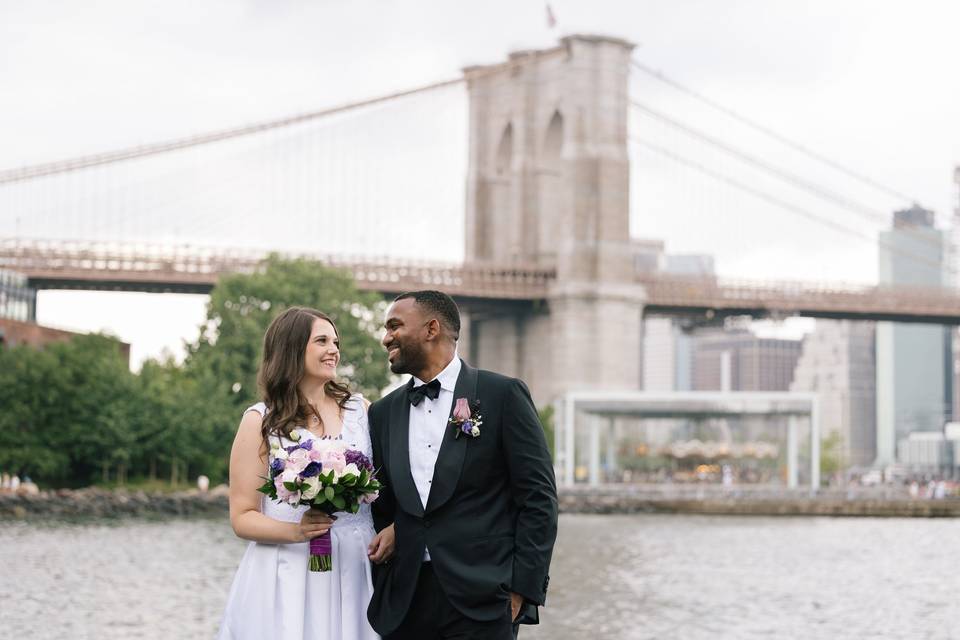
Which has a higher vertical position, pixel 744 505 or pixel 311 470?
pixel 311 470

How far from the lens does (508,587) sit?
5.91 metres

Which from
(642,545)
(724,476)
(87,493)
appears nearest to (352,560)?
(642,545)

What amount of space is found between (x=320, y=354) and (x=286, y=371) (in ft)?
0.44

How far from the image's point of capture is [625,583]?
23.8 metres

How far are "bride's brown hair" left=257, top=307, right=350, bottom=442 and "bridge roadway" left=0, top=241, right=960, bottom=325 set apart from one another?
5356 cm

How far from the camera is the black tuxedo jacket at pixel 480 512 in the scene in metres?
5.88

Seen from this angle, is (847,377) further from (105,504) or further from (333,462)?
(333,462)

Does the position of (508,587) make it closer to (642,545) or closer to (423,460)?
(423,460)

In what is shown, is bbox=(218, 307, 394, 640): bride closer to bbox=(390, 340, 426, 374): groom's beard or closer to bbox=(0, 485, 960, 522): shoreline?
bbox=(390, 340, 426, 374): groom's beard

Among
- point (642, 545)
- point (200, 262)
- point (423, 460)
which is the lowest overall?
point (642, 545)

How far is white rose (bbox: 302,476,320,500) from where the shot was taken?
5.76 meters

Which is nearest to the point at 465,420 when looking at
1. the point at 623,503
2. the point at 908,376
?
the point at 623,503

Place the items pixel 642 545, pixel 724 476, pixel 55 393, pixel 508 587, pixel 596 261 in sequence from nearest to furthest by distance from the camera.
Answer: pixel 508 587, pixel 642 545, pixel 55 393, pixel 724 476, pixel 596 261

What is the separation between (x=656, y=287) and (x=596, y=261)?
399 centimetres
